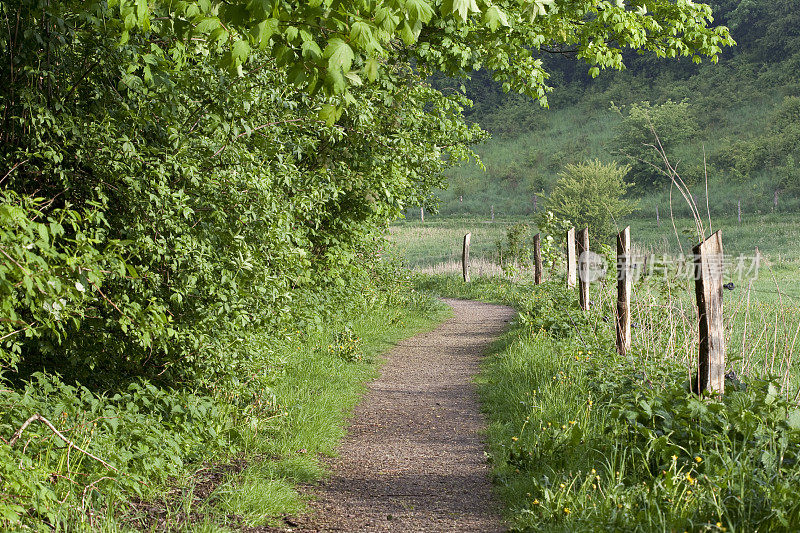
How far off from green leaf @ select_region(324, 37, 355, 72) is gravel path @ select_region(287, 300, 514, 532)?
2.96 metres

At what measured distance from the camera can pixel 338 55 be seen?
261 centimetres

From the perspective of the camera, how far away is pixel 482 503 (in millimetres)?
4496

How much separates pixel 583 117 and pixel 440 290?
2488 inches

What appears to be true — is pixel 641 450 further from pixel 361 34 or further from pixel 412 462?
pixel 361 34

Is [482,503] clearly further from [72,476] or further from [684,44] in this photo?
[684,44]

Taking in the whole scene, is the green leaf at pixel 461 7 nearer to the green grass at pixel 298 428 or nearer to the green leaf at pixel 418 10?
the green leaf at pixel 418 10

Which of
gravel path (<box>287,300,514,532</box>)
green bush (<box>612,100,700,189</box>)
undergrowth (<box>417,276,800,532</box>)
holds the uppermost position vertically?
green bush (<box>612,100,700,189</box>)

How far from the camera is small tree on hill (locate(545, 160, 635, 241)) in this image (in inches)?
1253

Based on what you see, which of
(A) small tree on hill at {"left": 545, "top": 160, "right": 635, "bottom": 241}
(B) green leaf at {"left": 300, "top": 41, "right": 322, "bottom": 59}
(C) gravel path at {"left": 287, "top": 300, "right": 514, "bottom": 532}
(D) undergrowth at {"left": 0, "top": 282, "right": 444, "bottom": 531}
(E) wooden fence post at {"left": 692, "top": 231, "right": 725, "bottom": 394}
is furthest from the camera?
(A) small tree on hill at {"left": 545, "top": 160, "right": 635, "bottom": 241}

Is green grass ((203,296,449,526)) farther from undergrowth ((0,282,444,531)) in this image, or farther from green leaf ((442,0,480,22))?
green leaf ((442,0,480,22))

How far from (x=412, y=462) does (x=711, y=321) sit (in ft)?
8.78

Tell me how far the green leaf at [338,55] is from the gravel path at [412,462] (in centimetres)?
296

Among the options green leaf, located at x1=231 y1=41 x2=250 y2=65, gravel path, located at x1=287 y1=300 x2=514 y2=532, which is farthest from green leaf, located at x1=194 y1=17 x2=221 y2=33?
gravel path, located at x1=287 y1=300 x2=514 y2=532

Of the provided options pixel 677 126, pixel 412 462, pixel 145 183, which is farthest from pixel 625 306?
pixel 677 126
